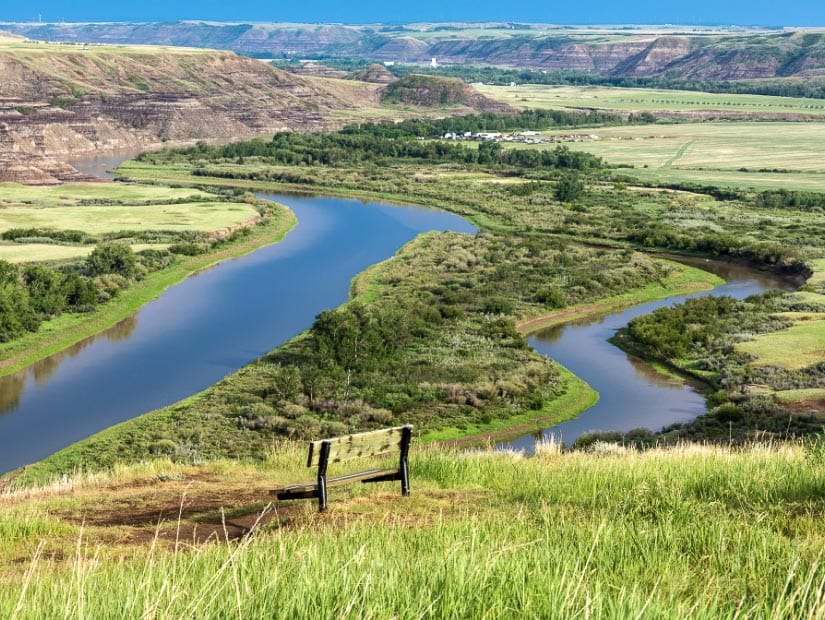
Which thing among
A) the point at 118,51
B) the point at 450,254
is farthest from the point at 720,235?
the point at 118,51

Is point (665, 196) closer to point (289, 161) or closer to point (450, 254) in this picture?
point (450, 254)

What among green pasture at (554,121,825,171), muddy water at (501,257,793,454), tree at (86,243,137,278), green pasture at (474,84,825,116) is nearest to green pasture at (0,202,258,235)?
tree at (86,243,137,278)

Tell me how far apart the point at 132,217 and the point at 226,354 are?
3113 centimetres

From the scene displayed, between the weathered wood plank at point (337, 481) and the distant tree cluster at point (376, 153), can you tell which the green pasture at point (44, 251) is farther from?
the distant tree cluster at point (376, 153)

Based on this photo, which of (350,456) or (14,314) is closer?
(350,456)

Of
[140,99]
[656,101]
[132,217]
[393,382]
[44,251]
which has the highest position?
[656,101]

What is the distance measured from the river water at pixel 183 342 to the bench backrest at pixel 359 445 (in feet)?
57.7

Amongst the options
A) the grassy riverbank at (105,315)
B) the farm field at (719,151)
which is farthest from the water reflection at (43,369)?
the farm field at (719,151)

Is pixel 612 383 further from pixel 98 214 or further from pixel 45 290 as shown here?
pixel 98 214

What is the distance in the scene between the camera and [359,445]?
9.91m

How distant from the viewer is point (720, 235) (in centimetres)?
5922

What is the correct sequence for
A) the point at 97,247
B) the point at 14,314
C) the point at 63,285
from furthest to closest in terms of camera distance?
1. the point at 97,247
2. the point at 63,285
3. the point at 14,314

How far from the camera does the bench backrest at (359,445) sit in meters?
9.54

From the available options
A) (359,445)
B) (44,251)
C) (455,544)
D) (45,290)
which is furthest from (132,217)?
(455,544)
